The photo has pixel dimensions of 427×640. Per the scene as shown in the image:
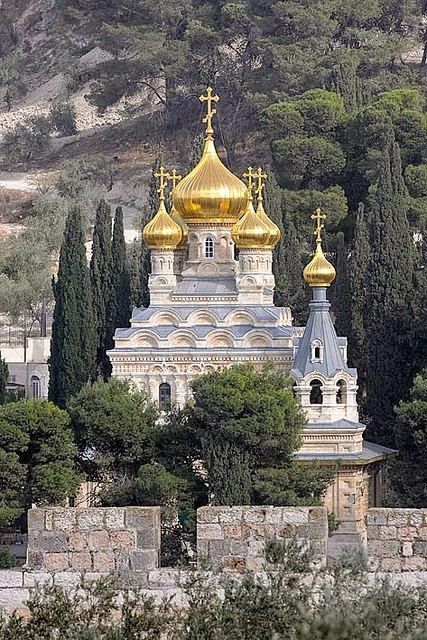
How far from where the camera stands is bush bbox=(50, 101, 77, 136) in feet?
303

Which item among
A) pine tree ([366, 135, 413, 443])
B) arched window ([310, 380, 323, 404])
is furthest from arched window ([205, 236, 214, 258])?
arched window ([310, 380, 323, 404])

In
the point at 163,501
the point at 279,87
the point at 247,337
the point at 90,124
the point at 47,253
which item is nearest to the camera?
the point at 163,501

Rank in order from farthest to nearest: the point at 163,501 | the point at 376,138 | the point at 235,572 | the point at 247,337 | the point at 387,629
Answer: the point at 376,138 → the point at 247,337 → the point at 163,501 → the point at 235,572 → the point at 387,629

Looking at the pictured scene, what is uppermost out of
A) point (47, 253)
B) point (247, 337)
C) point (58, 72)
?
point (58, 72)

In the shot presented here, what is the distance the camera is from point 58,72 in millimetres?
99875

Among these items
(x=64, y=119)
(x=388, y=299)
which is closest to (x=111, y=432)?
(x=388, y=299)

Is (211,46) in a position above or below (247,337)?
above

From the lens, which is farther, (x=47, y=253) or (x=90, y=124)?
(x=90, y=124)

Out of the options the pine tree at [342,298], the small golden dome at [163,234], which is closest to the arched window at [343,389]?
the small golden dome at [163,234]

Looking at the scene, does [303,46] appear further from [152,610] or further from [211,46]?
[152,610]

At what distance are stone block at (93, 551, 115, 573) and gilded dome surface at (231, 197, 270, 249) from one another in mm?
34061

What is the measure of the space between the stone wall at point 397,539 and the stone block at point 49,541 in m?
1.86

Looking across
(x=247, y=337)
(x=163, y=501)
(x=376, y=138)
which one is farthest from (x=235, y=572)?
(x=376, y=138)

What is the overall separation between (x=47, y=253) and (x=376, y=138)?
11.5 metres
